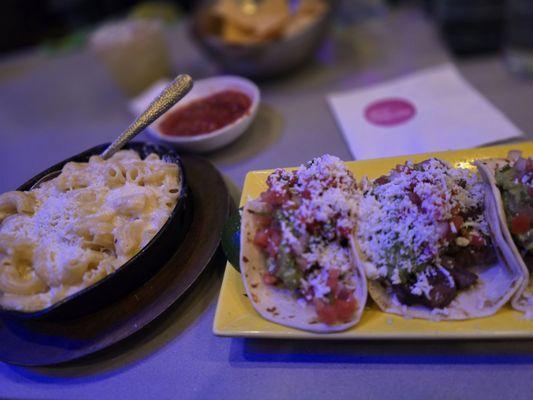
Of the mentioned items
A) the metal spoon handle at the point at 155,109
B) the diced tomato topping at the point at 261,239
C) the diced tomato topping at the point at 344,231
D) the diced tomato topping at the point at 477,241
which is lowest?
the diced tomato topping at the point at 477,241

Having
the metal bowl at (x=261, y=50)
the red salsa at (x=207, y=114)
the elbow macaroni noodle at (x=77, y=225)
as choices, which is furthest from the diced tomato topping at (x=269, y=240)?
the metal bowl at (x=261, y=50)

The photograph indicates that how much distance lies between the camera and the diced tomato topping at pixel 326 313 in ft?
3.52

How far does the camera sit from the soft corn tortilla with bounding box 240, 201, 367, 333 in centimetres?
109

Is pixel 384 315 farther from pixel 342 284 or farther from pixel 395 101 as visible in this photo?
pixel 395 101

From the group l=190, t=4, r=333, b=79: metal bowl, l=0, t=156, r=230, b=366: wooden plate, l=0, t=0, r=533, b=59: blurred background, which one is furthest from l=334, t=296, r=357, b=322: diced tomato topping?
l=0, t=0, r=533, b=59: blurred background

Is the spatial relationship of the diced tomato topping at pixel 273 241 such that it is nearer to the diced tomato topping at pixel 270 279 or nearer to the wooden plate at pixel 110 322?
the diced tomato topping at pixel 270 279

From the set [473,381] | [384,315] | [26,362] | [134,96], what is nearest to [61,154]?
[134,96]

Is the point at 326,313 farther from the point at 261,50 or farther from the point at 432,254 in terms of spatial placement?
the point at 261,50

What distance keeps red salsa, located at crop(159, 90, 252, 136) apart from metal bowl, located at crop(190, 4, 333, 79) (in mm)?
264

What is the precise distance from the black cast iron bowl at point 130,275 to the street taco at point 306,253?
26 cm

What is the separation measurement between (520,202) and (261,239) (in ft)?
2.32

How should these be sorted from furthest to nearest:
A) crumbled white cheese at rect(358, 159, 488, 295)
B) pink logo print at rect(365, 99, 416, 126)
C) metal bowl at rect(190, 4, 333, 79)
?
metal bowl at rect(190, 4, 333, 79), pink logo print at rect(365, 99, 416, 126), crumbled white cheese at rect(358, 159, 488, 295)

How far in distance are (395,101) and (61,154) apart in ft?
5.90

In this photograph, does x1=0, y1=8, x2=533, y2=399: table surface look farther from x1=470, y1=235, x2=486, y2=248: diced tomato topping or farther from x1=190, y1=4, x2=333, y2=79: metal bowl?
x1=470, y1=235, x2=486, y2=248: diced tomato topping
